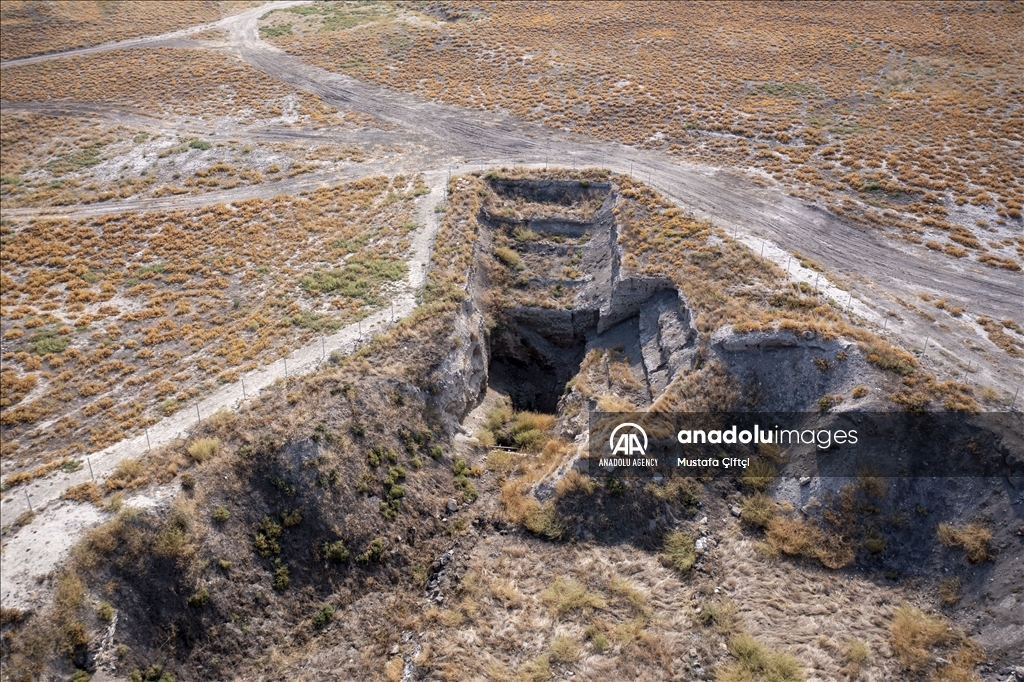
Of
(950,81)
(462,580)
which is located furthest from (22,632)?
(950,81)

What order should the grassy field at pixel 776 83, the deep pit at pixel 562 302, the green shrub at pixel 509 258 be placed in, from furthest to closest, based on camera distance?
the grassy field at pixel 776 83 → the green shrub at pixel 509 258 → the deep pit at pixel 562 302

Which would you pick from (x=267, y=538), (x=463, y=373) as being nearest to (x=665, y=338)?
(x=463, y=373)

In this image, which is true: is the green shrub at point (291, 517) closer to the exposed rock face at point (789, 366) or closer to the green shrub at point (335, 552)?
the green shrub at point (335, 552)

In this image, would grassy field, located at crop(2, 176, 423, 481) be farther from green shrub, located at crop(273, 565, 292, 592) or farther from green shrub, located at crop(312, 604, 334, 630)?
green shrub, located at crop(312, 604, 334, 630)

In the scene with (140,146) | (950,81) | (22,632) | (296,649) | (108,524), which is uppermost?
(950,81)

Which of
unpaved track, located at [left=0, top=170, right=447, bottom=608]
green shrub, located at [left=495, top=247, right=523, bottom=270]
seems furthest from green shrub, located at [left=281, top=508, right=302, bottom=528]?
green shrub, located at [left=495, top=247, right=523, bottom=270]

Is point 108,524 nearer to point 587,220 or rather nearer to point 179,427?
point 179,427

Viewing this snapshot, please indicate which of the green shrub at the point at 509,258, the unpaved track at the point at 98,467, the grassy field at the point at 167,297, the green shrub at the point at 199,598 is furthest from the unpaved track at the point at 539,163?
the green shrub at the point at 509,258
